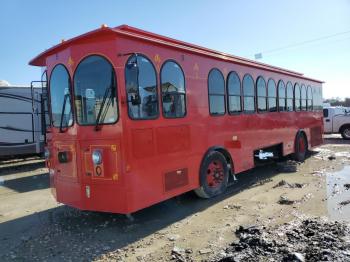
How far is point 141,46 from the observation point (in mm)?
5664

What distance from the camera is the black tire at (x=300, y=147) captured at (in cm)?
1178

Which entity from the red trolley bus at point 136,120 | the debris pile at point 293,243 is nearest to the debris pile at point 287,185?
the red trolley bus at point 136,120

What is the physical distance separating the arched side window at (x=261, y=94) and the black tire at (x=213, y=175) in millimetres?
Result: 2425

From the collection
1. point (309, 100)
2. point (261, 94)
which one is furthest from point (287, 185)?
point (309, 100)

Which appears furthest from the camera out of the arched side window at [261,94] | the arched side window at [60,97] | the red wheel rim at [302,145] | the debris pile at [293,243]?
the red wheel rim at [302,145]

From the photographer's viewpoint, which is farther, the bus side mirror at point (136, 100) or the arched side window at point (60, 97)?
the arched side window at point (60, 97)

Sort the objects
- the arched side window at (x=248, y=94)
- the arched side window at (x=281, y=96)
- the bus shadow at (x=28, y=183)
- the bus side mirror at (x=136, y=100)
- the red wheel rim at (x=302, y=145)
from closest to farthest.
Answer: the bus side mirror at (x=136, y=100)
the arched side window at (x=248, y=94)
the bus shadow at (x=28, y=183)
the arched side window at (x=281, y=96)
the red wheel rim at (x=302, y=145)

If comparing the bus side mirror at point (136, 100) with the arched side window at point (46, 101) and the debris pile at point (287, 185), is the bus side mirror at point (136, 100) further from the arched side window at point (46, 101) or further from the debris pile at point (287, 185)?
the debris pile at point (287, 185)

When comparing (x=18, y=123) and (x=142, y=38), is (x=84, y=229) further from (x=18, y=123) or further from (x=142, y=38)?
(x=18, y=123)

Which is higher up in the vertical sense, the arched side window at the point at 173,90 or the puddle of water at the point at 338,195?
the arched side window at the point at 173,90

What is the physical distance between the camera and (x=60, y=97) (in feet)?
20.1

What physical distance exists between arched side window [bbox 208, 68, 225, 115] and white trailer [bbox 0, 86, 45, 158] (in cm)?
829

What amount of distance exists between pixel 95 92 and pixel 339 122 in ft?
59.8

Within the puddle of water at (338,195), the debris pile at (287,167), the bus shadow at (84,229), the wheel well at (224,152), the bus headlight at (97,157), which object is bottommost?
the bus shadow at (84,229)
